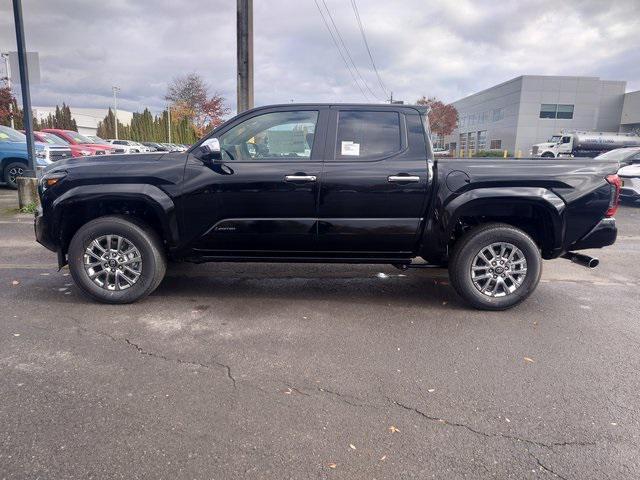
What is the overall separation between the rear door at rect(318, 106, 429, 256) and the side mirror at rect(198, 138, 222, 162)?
1.00 metres

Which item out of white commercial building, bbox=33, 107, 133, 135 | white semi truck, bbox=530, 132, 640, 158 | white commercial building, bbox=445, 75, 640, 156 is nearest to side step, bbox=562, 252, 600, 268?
white semi truck, bbox=530, 132, 640, 158

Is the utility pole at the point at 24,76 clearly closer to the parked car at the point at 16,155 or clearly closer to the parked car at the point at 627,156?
the parked car at the point at 16,155

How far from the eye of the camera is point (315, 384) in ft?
10.2

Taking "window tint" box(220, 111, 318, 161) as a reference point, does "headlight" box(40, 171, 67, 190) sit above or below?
below

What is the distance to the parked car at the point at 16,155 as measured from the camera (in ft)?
41.0

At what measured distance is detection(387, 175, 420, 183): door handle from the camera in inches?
170

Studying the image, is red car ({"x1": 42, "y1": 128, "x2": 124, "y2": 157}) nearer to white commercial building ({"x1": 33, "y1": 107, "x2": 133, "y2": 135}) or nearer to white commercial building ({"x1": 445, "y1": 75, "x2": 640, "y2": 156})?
white commercial building ({"x1": 445, "y1": 75, "x2": 640, "y2": 156})

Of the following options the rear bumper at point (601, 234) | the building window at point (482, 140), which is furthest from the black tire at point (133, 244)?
the building window at point (482, 140)

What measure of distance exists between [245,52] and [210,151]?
735 cm

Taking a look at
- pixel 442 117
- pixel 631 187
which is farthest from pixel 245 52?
pixel 442 117

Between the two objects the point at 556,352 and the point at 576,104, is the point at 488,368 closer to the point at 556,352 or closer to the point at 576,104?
the point at 556,352

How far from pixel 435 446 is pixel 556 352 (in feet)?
5.67

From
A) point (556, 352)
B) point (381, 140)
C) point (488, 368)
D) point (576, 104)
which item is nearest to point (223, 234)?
point (381, 140)

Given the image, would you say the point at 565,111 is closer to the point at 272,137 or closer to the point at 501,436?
the point at 272,137
